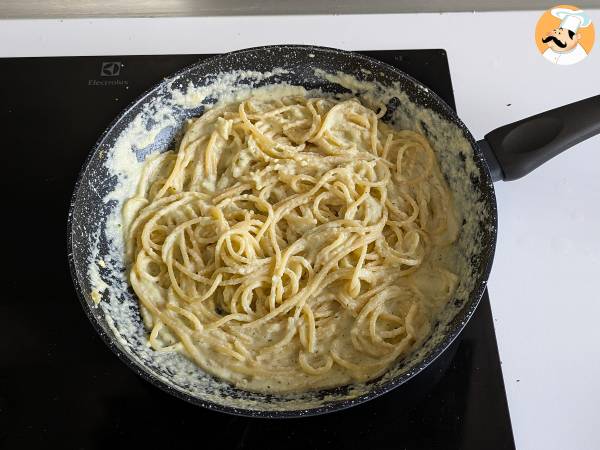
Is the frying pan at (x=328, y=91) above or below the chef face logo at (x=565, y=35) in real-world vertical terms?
below

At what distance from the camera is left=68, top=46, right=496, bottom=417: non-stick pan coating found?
1.50 m

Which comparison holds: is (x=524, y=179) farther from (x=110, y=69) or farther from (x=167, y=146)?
(x=110, y=69)

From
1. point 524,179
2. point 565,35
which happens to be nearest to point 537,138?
point 524,179

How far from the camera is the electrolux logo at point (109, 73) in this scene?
7.57 feet

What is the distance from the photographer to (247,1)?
259cm

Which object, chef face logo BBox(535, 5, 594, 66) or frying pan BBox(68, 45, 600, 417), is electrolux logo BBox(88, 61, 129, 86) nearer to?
frying pan BBox(68, 45, 600, 417)

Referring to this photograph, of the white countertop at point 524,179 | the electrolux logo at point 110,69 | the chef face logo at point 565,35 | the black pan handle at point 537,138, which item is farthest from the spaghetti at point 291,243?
the chef face logo at point 565,35

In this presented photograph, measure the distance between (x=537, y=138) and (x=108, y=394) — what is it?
1.49m

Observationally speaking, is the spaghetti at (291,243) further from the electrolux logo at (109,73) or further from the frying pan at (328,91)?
the electrolux logo at (109,73)

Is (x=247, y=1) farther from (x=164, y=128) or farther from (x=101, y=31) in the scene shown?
(x=164, y=128)

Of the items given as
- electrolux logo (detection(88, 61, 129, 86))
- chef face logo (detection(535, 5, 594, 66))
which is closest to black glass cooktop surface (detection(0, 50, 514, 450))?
electrolux logo (detection(88, 61, 129, 86))

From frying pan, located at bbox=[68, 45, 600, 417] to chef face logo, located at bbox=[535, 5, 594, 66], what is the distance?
0.68 meters

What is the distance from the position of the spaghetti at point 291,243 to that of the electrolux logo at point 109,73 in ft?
1.35

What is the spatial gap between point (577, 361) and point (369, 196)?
→ 2.63 feet
